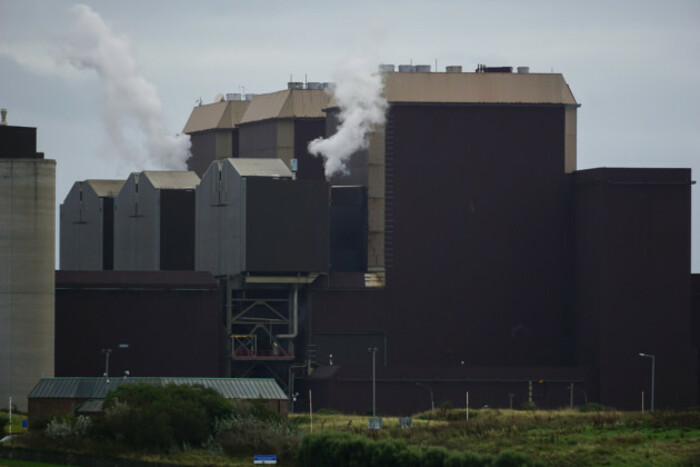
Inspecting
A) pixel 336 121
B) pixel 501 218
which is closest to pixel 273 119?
pixel 336 121

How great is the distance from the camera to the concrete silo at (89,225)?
166 metres

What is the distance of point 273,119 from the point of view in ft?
533

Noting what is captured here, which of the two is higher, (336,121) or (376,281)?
(336,121)

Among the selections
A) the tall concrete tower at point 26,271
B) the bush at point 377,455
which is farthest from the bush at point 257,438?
the tall concrete tower at point 26,271

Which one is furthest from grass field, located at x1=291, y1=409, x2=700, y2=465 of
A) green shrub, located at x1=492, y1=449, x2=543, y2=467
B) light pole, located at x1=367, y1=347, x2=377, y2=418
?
light pole, located at x1=367, y1=347, x2=377, y2=418

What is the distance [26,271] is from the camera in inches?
5094

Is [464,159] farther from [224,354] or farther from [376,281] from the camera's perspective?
[224,354]

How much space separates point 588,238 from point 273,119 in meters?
31.2

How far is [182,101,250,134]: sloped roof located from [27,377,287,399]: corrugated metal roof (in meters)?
61.4

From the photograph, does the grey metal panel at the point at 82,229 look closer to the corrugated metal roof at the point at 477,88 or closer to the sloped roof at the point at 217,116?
the sloped roof at the point at 217,116

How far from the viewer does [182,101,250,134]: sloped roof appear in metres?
176

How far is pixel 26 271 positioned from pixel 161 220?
26206 mm

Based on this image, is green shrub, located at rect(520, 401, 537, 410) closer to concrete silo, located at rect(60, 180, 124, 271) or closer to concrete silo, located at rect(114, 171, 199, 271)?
concrete silo, located at rect(114, 171, 199, 271)

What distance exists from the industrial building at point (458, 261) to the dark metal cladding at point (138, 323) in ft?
8.01
